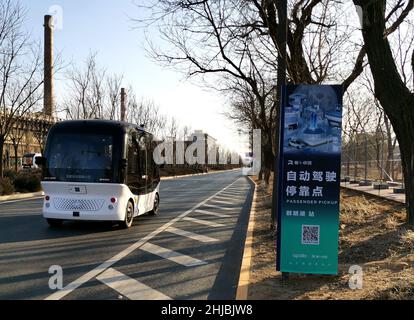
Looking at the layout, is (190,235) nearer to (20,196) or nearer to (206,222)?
(206,222)

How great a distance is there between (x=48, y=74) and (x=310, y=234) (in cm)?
2756

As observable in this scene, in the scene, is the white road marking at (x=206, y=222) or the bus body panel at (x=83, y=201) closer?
the bus body panel at (x=83, y=201)

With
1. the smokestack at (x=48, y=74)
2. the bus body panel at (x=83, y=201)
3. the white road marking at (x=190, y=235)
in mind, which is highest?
the smokestack at (x=48, y=74)

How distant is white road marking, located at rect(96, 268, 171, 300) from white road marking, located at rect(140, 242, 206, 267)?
1404mm

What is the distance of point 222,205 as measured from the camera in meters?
21.0

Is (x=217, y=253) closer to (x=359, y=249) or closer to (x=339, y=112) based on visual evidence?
(x=359, y=249)

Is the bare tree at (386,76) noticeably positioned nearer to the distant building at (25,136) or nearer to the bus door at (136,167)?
the bus door at (136,167)

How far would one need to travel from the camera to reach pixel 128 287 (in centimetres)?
714

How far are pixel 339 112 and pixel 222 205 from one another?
14.4 m

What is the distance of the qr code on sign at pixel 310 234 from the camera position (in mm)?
6879

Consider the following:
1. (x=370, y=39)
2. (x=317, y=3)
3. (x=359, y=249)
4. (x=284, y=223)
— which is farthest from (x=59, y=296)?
(x=317, y=3)

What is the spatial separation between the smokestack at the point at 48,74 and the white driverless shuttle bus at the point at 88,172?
1890 centimetres

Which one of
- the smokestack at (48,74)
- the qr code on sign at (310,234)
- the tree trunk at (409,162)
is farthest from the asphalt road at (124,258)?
the smokestack at (48,74)

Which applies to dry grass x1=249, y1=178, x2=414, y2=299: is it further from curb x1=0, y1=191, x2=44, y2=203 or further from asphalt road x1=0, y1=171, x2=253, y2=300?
curb x1=0, y1=191, x2=44, y2=203
